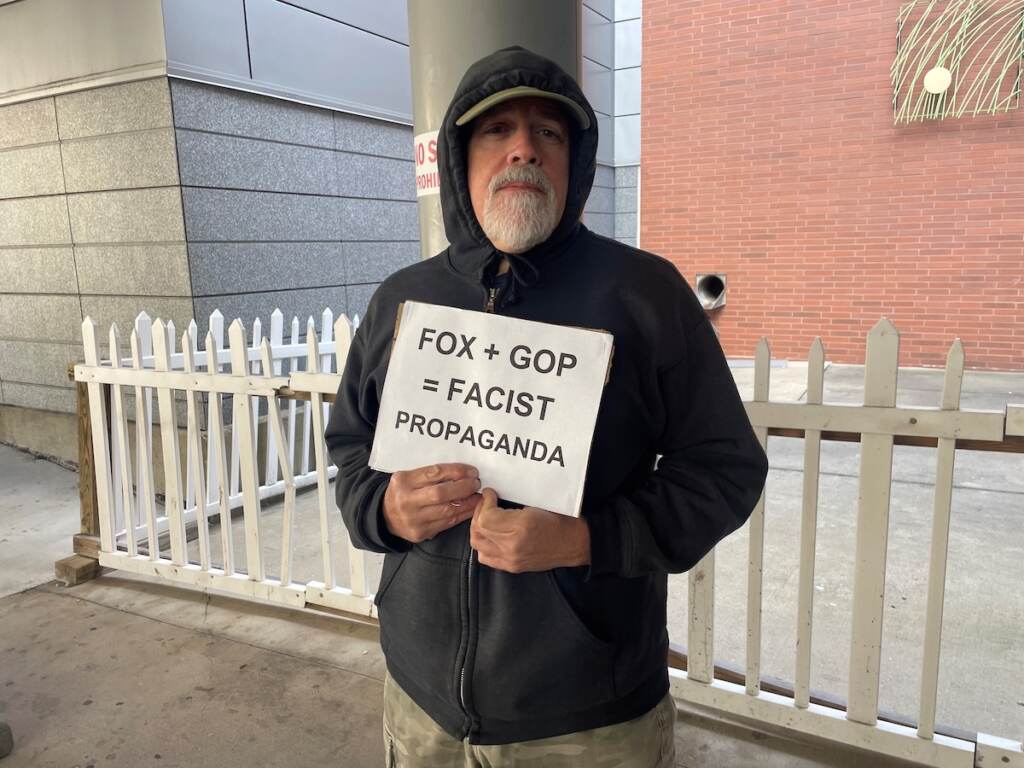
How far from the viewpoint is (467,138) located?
1416 mm

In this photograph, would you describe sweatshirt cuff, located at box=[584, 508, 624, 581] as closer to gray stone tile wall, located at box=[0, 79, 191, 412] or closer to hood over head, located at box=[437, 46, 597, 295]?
hood over head, located at box=[437, 46, 597, 295]

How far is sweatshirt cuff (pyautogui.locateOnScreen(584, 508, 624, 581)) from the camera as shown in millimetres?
1229

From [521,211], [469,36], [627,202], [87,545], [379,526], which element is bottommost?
[87,545]

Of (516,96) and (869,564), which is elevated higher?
(516,96)

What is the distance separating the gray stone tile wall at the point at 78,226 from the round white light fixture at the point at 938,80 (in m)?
8.21

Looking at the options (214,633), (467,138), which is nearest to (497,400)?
(467,138)

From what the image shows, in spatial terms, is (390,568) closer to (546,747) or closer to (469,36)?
(546,747)

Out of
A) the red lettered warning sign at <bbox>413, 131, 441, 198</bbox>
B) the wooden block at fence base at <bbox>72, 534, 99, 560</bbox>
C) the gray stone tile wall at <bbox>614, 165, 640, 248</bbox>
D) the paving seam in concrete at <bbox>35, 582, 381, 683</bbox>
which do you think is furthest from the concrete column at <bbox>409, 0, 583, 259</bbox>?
the gray stone tile wall at <bbox>614, 165, 640, 248</bbox>

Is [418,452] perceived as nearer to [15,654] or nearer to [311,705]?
[311,705]

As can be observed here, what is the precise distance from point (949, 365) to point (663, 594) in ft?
4.22

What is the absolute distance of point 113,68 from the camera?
16.7 feet

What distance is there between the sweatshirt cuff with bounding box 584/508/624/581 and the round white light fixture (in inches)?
374

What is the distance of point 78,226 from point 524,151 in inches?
213

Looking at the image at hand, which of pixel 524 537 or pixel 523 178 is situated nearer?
pixel 524 537
